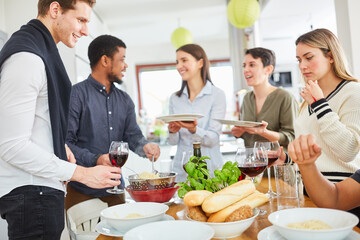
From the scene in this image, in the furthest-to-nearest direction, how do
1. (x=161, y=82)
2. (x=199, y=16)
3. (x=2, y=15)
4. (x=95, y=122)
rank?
(x=161, y=82) < (x=199, y=16) < (x=2, y=15) < (x=95, y=122)

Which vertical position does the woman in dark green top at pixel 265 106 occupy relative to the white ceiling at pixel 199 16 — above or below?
below

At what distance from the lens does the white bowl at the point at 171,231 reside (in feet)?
2.65

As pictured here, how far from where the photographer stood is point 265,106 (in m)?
2.44

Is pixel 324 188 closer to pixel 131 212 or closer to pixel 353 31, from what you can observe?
pixel 131 212

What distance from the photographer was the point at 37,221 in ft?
4.36

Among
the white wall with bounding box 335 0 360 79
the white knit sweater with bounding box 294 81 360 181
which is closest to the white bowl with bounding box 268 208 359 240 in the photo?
the white knit sweater with bounding box 294 81 360 181

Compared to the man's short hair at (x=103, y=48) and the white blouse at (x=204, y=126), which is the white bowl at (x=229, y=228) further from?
the man's short hair at (x=103, y=48)

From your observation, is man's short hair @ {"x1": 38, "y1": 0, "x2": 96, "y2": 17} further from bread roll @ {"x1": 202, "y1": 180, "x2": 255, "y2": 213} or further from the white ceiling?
the white ceiling

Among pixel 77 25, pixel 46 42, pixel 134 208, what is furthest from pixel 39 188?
pixel 77 25

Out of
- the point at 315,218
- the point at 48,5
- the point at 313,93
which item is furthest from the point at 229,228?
the point at 48,5

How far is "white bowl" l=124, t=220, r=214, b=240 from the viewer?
0.81 metres

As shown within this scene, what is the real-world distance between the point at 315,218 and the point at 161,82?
8.47 meters

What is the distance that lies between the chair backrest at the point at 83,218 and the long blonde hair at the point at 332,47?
1434 mm

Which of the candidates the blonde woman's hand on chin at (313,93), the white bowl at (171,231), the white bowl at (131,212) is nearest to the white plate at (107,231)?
the white bowl at (131,212)
